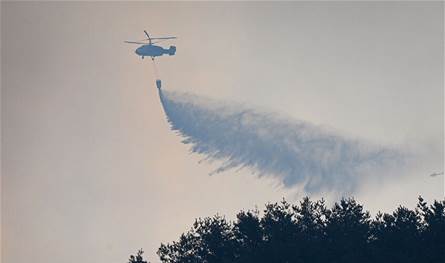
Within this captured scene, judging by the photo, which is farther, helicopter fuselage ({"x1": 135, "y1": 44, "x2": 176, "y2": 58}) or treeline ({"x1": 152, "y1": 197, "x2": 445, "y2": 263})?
helicopter fuselage ({"x1": 135, "y1": 44, "x2": 176, "y2": 58})

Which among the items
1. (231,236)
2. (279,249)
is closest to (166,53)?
(231,236)

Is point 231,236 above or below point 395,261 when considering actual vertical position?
above

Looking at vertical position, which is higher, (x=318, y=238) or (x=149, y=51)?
(x=149, y=51)

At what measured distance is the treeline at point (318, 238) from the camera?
275 feet

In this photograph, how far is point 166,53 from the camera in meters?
177

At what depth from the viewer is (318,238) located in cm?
8850

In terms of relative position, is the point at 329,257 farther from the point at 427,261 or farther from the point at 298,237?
the point at 427,261

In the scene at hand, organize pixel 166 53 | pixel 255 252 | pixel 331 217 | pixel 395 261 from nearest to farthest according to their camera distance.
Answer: pixel 395 261 < pixel 255 252 < pixel 331 217 < pixel 166 53

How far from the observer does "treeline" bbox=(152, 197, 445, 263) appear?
83.9 m

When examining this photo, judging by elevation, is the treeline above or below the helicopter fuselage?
below

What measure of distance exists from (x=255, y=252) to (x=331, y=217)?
1217cm

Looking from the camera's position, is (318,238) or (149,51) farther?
(149,51)

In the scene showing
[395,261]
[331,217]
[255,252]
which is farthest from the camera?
[331,217]

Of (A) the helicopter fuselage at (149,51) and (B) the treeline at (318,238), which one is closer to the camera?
(B) the treeline at (318,238)
